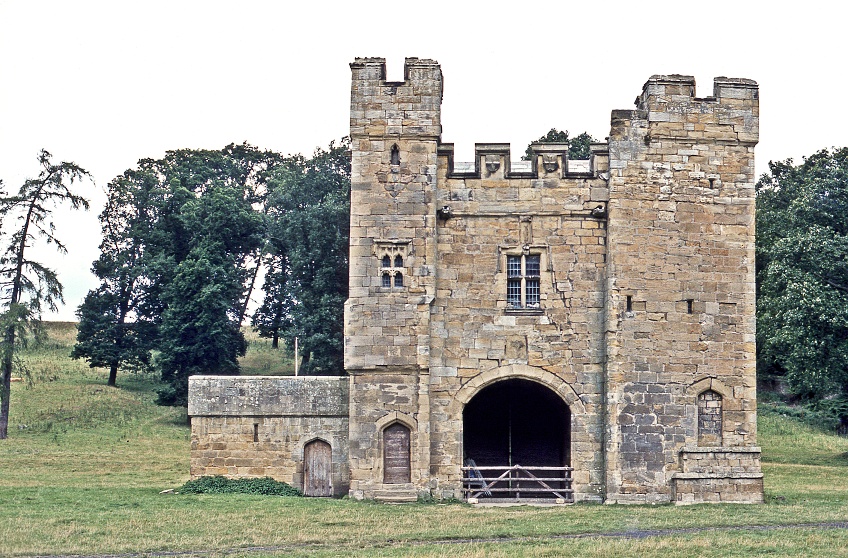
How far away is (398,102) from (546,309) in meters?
6.12

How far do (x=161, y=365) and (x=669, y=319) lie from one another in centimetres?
3046

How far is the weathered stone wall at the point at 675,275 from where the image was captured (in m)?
27.4

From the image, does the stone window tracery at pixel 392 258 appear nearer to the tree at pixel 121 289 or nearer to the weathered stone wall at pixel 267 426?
the weathered stone wall at pixel 267 426

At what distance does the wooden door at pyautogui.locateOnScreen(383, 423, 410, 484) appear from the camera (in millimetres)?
27609

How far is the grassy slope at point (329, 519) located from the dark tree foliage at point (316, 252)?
1182 centimetres

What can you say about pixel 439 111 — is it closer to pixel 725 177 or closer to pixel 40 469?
pixel 725 177

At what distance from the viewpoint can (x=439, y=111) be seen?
28406 millimetres

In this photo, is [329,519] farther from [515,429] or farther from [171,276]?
[171,276]

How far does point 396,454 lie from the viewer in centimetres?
2769

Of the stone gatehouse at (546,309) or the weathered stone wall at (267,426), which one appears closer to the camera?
the stone gatehouse at (546,309)

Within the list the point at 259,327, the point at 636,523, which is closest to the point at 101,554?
the point at 636,523

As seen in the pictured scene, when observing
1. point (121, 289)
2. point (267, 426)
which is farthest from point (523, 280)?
point (121, 289)

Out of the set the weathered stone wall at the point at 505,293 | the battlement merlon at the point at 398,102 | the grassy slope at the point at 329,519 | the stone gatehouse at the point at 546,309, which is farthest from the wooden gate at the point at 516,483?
the battlement merlon at the point at 398,102

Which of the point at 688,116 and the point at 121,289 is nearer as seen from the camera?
the point at 688,116
